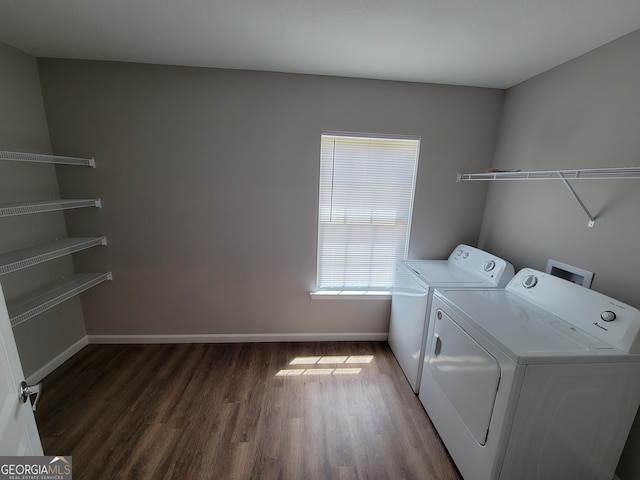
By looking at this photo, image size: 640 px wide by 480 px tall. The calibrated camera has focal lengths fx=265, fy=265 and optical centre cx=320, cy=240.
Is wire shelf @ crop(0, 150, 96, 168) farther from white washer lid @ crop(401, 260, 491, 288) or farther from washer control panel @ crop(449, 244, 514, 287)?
washer control panel @ crop(449, 244, 514, 287)

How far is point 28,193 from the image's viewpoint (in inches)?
74.3

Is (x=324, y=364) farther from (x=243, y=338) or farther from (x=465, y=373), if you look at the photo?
(x=465, y=373)

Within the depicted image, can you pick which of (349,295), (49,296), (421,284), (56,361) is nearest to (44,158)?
(49,296)

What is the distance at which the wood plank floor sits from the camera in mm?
1475

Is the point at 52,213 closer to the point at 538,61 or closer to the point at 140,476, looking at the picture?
the point at 140,476

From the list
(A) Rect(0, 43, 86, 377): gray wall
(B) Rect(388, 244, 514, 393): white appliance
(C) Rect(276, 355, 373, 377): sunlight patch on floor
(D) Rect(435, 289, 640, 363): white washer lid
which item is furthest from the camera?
(C) Rect(276, 355, 373, 377): sunlight patch on floor

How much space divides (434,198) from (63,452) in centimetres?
307

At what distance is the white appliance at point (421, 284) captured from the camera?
1880 millimetres

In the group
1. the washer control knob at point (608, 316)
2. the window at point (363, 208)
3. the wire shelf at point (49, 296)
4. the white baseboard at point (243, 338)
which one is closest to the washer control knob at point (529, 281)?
the washer control knob at point (608, 316)

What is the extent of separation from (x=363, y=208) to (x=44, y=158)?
7.48 feet

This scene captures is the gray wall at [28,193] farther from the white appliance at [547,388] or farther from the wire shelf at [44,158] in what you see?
the white appliance at [547,388]

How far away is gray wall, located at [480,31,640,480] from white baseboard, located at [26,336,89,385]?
3.71 metres

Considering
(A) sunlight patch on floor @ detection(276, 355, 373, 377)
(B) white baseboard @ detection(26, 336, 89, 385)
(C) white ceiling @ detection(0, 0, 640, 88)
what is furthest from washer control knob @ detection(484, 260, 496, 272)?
(B) white baseboard @ detection(26, 336, 89, 385)

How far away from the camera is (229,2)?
4.19 feet
